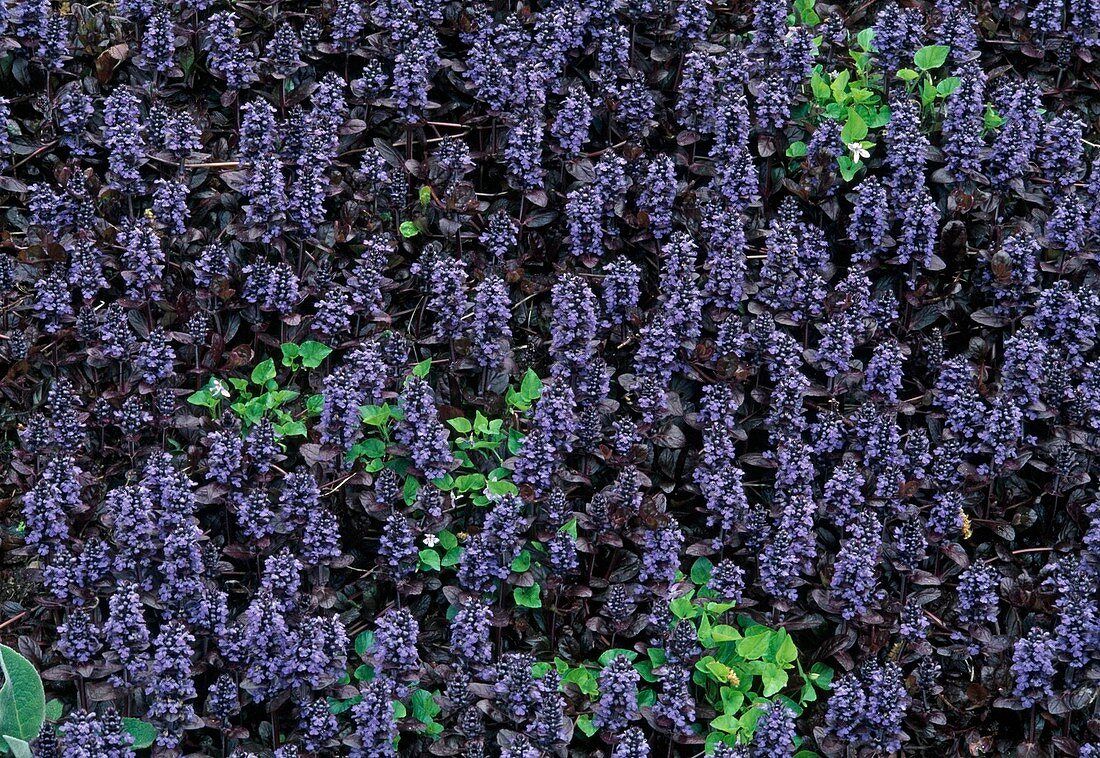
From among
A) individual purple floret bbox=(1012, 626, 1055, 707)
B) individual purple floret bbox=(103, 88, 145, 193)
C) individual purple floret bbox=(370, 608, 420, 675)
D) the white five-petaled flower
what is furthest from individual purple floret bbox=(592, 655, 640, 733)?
individual purple floret bbox=(103, 88, 145, 193)

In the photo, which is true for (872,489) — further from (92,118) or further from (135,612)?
(92,118)

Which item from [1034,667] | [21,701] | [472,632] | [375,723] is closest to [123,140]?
[21,701]

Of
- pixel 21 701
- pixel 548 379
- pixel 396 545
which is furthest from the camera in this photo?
pixel 548 379

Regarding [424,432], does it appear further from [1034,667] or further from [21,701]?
[1034,667]

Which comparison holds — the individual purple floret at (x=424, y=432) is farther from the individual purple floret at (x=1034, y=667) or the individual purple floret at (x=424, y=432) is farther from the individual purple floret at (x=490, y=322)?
the individual purple floret at (x=1034, y=667)

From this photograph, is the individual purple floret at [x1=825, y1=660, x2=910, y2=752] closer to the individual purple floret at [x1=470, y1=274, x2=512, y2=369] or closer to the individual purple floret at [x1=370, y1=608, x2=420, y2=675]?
the individual purple floret at [x1=370, y1=608, x2=420, y2=675]

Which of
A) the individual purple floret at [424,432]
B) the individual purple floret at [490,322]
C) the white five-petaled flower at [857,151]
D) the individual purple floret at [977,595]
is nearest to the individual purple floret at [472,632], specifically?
the individual purple floret at [424,432]

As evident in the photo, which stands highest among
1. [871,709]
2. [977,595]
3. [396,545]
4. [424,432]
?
[424,432]
